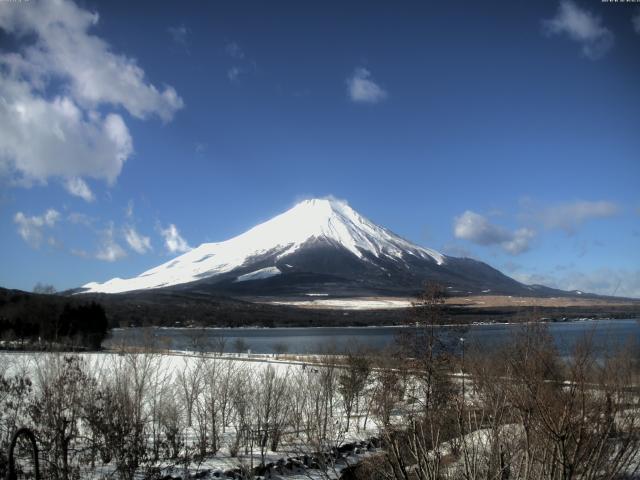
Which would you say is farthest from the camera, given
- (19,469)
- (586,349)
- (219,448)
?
(219,448)

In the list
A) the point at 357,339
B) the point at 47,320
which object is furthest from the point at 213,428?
the point at 47,320

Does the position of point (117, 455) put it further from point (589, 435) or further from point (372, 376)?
point (372, 376)

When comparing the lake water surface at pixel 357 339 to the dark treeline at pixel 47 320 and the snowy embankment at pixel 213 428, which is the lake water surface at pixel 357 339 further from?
the snowy embankment at pixel 213 428

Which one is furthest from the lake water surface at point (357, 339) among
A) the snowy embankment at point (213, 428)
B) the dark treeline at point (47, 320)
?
the snowy embankment at point (213, 428)

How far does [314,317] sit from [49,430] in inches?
6685

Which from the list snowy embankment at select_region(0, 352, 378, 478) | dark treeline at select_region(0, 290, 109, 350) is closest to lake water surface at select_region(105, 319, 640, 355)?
dark treeline at select_region(0, 290, 109, 350)

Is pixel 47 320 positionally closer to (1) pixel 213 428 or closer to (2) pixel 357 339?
(2) pixel 357 339

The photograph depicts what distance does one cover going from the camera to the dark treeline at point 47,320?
185 feet

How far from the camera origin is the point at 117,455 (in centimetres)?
1557

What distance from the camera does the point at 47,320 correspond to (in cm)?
6328

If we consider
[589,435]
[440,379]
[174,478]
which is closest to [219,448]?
[174,478]

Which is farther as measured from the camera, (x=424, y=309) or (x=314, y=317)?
(x=314, y=317)

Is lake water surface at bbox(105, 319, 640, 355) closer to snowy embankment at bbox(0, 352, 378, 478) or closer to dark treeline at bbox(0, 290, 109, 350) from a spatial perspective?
dark treeline at bbox(0, 290, 109, 350)

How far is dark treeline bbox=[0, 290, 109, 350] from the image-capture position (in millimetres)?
56250
